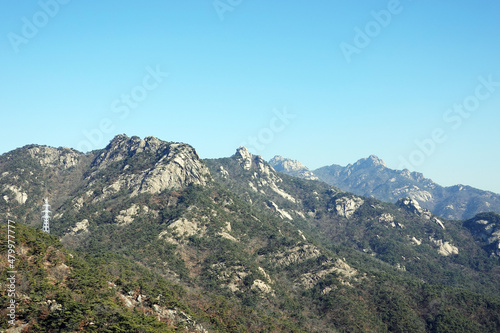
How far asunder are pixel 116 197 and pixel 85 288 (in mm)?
133448

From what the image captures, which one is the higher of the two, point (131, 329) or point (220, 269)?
point (220, 269)

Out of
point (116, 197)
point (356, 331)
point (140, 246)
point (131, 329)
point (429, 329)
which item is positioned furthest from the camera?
point (116, 197)

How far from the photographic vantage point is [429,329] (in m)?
128

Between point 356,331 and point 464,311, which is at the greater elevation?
point 356,331

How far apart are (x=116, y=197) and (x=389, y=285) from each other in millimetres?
146648

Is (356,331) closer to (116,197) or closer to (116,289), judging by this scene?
(116,289)

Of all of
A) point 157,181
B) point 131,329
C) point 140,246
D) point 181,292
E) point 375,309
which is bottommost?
point 375,309

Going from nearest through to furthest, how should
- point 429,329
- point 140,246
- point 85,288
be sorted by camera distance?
point 85,288 → point 429,329 → point 140,246

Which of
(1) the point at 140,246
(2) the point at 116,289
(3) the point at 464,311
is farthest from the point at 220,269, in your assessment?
(3) the point at 464,311

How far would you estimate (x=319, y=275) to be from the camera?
503ft

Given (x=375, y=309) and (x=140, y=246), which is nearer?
(x=375, y=309)

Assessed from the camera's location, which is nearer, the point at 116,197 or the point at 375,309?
the point at 375,309

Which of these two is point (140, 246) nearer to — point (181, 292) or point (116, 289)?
point (181, 292)

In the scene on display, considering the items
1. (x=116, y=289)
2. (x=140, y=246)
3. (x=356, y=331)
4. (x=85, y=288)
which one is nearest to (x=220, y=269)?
(x=140, y=246)
